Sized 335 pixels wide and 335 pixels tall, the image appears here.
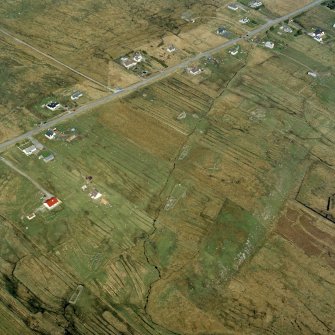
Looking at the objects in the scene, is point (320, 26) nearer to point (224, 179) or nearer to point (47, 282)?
point (224, 179)

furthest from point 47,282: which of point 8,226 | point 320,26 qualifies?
point 320,26

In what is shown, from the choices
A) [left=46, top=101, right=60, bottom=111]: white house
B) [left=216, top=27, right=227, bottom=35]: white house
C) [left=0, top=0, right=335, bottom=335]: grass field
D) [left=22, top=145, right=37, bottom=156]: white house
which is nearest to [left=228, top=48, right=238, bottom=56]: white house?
[left=216, top=27, right=227, bottom=35]: white house

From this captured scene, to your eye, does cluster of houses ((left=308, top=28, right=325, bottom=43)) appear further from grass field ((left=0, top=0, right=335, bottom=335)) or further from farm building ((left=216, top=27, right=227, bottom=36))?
grass field ((left=0, top=0, right=335, bottom=335))

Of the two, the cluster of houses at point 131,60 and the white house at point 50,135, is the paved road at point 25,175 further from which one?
the cluster of houses at point 131,60

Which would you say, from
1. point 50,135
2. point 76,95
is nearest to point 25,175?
point 50,135

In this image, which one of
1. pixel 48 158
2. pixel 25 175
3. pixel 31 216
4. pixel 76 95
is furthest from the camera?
pixel 76 95

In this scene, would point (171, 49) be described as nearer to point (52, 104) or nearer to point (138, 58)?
point (138, 58)
